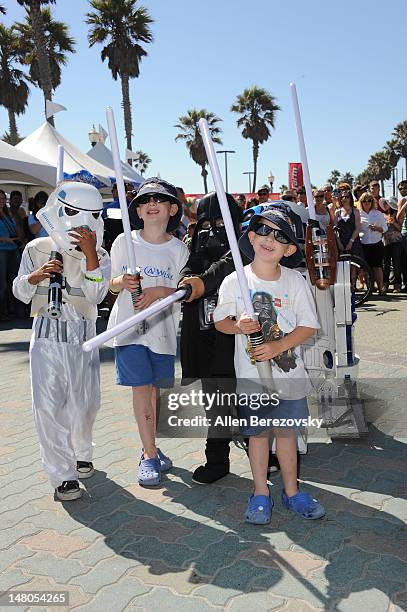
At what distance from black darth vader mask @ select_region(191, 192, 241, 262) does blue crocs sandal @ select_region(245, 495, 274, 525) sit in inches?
52.3

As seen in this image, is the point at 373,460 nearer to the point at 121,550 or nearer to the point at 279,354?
the point at 279,354

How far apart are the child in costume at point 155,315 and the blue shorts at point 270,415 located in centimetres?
71

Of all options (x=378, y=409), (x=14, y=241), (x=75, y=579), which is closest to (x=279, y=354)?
(x=75, y=579)

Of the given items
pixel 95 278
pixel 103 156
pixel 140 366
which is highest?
pixel 103 156

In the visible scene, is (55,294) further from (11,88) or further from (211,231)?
(11,88)

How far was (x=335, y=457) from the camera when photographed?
156 inches

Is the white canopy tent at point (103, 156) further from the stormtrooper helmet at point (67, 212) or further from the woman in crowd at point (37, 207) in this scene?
the stormtrooper helmet at point (67, 212)

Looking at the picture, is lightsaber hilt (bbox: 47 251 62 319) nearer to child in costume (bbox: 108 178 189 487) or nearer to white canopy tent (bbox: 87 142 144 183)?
child in costume (bbox: 108 178 189 487)

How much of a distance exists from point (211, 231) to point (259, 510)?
5.08 ft

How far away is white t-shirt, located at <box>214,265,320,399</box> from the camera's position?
302cm

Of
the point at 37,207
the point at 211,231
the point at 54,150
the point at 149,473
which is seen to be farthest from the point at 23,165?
the point at 149,473

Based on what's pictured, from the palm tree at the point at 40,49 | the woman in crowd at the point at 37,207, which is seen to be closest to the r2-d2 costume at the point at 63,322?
the woman in crowd at the point at 37,207

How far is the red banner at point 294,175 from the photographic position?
13.3 metres

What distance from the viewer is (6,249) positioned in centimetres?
1015
